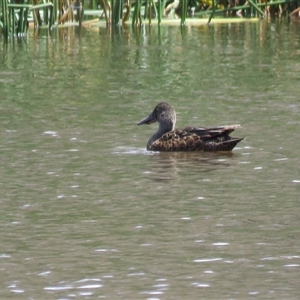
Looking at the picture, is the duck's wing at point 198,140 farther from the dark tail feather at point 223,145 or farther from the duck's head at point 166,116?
the duck's head at point 166,116

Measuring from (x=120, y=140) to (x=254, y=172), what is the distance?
1.86 metres

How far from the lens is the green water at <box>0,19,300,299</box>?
20.2 feet

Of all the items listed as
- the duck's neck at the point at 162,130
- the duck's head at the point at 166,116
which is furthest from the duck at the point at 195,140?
A: the duck's head at the point at 166,116

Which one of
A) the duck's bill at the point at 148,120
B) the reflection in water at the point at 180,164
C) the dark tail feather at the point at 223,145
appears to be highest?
the duck's bill at the point at 148,120

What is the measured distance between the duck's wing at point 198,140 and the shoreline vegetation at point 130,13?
8.76 meters

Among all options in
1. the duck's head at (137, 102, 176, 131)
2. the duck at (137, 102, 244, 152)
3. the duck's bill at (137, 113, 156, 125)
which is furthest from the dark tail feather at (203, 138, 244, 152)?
the duck's bill at (137, 113, 156, 125)

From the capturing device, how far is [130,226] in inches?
286

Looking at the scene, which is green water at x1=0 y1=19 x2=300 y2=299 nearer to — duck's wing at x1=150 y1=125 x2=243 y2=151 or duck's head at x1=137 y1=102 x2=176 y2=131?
duck's wing at x1=150 y1=125 x2=243 y2=151

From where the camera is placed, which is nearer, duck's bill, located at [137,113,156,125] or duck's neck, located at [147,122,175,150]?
duck's neck, located at [147,122,175,150]

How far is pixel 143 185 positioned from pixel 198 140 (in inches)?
62.0

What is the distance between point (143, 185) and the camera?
862cm

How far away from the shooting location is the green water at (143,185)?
6168 mm

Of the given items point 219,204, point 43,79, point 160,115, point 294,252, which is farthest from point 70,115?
point 294,252

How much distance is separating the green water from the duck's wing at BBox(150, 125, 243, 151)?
0.09 metres
